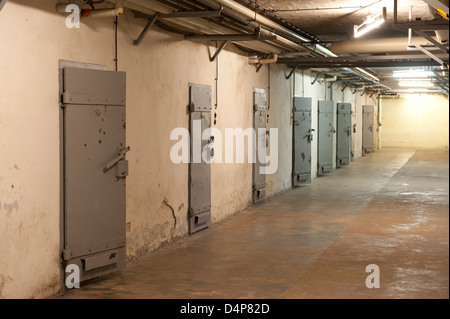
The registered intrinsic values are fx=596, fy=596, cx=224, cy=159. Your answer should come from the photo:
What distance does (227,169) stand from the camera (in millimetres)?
8086

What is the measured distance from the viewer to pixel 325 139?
1348cm

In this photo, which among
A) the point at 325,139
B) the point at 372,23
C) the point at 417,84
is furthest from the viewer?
the point at 417,84

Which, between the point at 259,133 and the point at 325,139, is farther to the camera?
the point at 325,139

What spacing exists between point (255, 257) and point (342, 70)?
282 inches

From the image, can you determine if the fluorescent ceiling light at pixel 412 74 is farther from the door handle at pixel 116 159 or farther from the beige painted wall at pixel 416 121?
the door handle at pixel 116 159

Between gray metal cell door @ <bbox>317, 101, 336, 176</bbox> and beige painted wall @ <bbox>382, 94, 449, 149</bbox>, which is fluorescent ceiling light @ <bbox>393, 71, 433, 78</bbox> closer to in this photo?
gray metal cell door @ <bbox>317, 101, 336, 176</bbox>

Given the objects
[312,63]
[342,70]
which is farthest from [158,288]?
[342,70]

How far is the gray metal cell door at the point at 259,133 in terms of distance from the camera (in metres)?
9.10

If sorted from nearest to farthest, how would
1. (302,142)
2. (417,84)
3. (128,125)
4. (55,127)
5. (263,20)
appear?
(55,127)
(128,125)
(263,20)
(302,142)
(417,84)

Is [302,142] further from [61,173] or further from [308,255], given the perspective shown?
[61,173]

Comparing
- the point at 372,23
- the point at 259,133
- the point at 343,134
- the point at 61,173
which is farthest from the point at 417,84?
the point at 61,173

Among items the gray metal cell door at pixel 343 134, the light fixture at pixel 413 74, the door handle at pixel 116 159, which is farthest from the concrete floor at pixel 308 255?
the light fixture at pixel 413 74

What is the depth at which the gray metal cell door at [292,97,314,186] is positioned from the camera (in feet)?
37.1

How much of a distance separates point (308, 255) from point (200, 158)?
1.86 m
